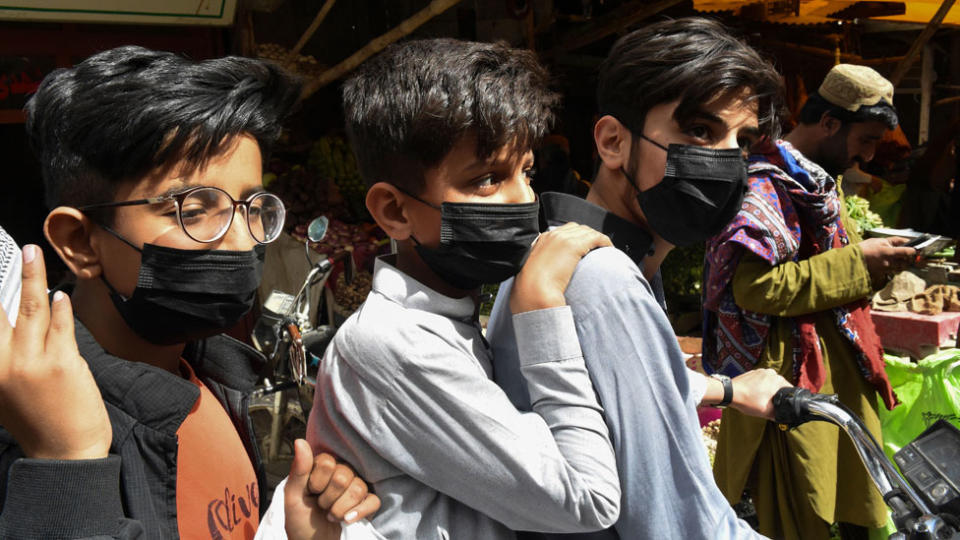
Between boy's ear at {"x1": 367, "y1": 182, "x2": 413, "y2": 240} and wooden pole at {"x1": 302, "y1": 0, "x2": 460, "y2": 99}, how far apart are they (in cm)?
315

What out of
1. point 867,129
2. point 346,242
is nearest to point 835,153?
point 867,129

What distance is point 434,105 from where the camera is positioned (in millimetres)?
1314

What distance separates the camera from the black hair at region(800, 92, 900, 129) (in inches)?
123

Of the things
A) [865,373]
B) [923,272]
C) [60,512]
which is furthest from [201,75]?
[923,272]

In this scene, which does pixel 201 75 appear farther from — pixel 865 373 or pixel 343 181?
pixel 343 181

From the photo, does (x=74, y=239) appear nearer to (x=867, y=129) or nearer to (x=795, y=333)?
(x=795, y=333)

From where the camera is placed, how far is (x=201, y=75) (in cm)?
150

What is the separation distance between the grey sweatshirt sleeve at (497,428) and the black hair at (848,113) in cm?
246

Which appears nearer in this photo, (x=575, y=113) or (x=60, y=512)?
(x=60, y=512)

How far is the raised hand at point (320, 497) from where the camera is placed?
117 centimetres

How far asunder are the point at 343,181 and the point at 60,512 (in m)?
5.47

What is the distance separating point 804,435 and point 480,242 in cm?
199

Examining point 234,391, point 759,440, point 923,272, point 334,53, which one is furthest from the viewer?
point 334,53

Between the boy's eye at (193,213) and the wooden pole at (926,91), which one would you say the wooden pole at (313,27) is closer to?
the boy's eye at (193,213)
